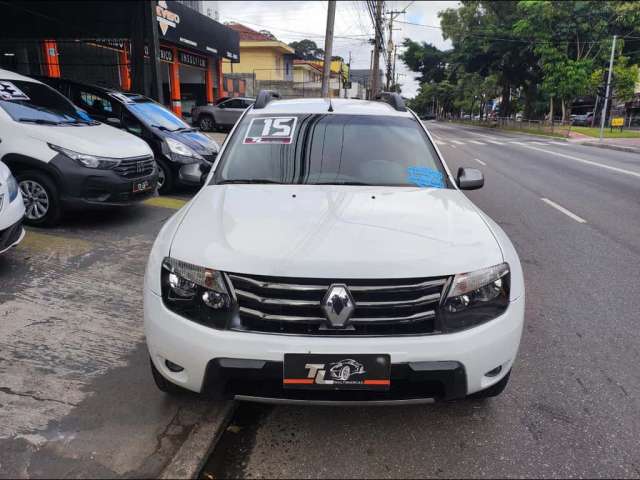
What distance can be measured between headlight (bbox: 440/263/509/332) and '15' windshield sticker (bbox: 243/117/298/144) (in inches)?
73.8

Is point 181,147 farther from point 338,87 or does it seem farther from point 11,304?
point 338,87

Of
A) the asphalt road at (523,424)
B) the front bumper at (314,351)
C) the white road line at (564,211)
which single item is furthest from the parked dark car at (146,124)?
the front bumper at (314,351)

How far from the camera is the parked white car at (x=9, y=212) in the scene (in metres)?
4.32

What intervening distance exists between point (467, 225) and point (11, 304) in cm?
344

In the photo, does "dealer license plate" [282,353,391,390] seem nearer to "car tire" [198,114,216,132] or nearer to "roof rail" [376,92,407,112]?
"roof rail" [376,92,407,112]

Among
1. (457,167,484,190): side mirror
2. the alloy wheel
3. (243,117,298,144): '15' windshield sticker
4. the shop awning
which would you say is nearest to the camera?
(243,117,298,144): '15' windshield sticker

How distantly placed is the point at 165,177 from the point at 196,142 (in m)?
0.87

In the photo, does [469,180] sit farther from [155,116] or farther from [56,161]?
[155,116]

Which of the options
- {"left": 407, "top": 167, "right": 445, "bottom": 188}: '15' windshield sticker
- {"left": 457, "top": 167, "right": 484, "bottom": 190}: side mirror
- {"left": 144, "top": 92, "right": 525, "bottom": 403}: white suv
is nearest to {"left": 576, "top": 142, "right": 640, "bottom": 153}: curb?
{"left": 457, "top": 167, "right": 484, "bottom": 190}: side mirror

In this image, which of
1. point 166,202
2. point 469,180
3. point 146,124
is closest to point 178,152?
point 146,124

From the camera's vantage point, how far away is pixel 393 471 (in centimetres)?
240

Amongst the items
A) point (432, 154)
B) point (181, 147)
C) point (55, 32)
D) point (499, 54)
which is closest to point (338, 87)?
point (499, 54)

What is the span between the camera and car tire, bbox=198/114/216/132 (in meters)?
22.4

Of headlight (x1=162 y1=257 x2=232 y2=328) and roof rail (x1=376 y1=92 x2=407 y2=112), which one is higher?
roof rail (x1=376 y1=92 x2=407 y2=112)
